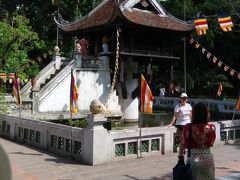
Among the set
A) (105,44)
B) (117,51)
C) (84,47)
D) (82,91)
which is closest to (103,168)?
(117,51)

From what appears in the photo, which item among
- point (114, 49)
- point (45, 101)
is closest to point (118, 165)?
point (45, 101)

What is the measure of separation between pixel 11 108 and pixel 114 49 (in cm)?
695

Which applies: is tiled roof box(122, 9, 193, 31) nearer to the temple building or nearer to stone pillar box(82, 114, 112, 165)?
the temple building

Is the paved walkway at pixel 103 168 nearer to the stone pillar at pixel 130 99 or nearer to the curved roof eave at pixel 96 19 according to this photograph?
the stone pillar at pixel 130 99

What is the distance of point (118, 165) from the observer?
28.6 ft

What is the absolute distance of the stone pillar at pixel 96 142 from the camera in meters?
8.58

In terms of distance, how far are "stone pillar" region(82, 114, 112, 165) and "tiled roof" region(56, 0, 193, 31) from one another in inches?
432

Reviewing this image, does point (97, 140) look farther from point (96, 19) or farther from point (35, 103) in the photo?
point (96, 19)

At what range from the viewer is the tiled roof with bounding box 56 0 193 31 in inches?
771

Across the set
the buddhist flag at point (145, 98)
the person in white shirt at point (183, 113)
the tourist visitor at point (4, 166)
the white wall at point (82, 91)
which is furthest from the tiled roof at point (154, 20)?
the tourist visitor at point (4, 166)

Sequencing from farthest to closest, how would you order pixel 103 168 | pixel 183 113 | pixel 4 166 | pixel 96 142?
pixel 183 113, pixel 96 142, pixel 103 168, pixel 4 166

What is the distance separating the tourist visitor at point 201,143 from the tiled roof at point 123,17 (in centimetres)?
1435

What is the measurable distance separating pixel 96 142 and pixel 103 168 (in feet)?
2.20

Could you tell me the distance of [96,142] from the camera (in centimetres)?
862
